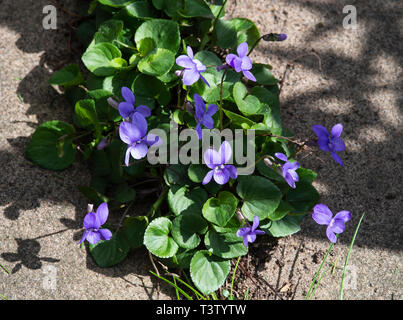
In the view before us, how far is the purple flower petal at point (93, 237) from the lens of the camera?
194cm

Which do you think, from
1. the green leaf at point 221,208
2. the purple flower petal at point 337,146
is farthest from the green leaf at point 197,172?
the purple flower petal at point 337,146

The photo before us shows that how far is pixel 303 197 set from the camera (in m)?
2.28

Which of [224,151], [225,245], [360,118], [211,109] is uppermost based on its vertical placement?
[211,109]

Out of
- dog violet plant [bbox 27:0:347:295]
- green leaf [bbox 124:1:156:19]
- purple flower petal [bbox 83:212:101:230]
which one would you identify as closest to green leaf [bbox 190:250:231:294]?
dog violet plant [bbox 27:0:347:295]

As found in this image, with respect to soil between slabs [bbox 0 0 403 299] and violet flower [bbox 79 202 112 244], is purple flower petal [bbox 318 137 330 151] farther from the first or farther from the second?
violet flower [bbox 79 202 112 244]

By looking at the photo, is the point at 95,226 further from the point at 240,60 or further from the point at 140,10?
the point at 140,10

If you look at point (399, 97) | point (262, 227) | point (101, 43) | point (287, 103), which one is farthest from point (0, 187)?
point (399, 97)

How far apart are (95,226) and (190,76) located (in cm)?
74

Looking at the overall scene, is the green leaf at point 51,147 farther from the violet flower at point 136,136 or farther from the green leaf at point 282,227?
the green leaf at point 282,227

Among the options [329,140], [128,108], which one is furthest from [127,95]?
[329,140]

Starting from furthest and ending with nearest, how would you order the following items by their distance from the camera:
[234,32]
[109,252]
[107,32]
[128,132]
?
[234,32] < [107,32] < [109,252] < [128,132]

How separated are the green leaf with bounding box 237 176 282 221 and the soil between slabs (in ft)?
0.91

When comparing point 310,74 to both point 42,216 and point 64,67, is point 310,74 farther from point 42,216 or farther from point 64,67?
point 42,216

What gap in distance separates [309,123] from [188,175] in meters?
0.83
